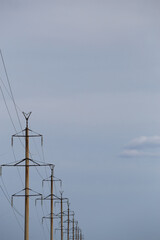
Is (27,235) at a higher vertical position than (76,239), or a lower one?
lower

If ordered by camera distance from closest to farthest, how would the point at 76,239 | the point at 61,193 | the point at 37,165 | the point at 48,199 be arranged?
the point at 37,165 → the point at 48,199 → the point at 61,193 → the point at 76,239

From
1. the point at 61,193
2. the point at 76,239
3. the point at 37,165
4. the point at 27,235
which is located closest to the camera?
the point at 37,165

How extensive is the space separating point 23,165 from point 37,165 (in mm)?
4339

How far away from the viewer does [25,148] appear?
153ft

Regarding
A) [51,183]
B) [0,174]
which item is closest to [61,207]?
[51,183]

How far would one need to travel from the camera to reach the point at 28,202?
147ft

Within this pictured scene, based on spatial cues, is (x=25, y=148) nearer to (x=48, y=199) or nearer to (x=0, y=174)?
(x=0, y=174)

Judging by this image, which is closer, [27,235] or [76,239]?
[27,235]

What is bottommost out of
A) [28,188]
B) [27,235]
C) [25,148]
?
[27,235]

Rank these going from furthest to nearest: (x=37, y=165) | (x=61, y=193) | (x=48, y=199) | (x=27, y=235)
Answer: (x=61, y=193) < (x=48, y=199) < (x=27, y=235) < (x=37, y=165)

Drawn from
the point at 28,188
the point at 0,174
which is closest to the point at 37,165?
the point at 0,174

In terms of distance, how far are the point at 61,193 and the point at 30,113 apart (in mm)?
42707

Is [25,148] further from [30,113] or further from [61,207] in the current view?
[61,207]

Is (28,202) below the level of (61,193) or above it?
below
